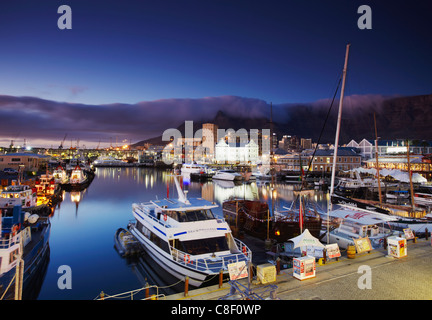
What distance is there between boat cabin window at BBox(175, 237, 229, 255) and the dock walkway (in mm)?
4294

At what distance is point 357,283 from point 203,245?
304 inches

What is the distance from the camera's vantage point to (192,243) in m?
14.7

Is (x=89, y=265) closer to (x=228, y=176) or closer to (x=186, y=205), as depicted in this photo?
(x=186, y=205)

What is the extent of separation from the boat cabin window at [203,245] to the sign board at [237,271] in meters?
4.36

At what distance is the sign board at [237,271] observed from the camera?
392 inches

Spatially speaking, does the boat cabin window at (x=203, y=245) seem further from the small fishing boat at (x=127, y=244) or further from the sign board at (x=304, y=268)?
the small fishing boat at (x=127, y=244)

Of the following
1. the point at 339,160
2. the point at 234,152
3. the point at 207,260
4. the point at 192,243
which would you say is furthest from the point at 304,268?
the point at 234,152

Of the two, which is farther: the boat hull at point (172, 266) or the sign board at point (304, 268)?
the boat hull at point (172, 266)

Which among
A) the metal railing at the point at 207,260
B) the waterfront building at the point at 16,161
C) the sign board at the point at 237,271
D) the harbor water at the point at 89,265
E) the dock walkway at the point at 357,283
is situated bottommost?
the harbor water at the point at 89,265

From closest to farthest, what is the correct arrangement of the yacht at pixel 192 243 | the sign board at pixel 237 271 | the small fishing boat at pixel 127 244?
the sign board at pixel 237 271 → the yacht at pixel 192 243 → the small fishing boat at pixel 127 244

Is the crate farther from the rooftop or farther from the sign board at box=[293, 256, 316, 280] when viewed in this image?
the rooftop

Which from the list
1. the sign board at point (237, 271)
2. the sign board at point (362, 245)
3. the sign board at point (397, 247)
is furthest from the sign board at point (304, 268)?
the sign board at point (397, 247)

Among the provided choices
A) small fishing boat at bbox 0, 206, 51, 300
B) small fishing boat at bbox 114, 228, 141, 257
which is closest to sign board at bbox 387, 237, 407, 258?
small fishing boat at bbox 114, 228, 141, 257
